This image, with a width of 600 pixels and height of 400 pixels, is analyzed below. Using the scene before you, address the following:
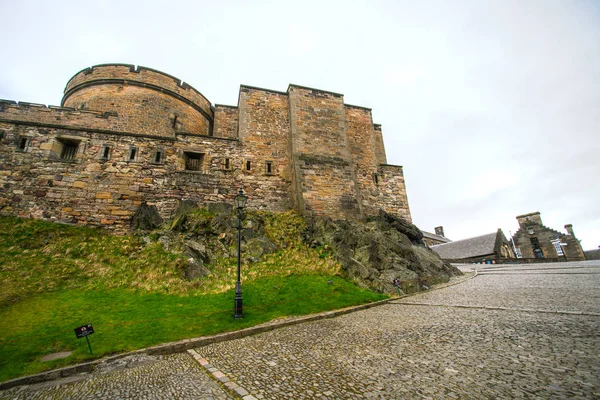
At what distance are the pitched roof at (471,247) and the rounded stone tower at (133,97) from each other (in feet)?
100

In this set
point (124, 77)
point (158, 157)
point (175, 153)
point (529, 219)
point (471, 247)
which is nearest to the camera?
point (158, 157)

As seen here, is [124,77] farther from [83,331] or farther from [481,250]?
[481,250]

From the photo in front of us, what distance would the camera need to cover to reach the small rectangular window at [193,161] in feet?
46.6

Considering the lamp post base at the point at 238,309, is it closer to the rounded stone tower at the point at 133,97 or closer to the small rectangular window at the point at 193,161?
the small rectangular window at the point at 193,161

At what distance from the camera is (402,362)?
4.03 meters

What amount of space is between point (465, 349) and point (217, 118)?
16.6 metres

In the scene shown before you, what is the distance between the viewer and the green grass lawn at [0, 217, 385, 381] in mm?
5664

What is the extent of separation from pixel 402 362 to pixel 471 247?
104 ft

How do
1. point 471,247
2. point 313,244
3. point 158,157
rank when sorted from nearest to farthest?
point 313,244, point 158,157, point 471,247

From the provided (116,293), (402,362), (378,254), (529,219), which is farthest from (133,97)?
(529,219)

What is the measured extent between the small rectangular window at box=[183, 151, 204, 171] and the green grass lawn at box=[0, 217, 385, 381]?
5.01 m

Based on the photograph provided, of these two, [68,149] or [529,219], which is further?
[529,219]

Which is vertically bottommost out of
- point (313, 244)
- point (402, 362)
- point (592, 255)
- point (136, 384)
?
point (136, 384)

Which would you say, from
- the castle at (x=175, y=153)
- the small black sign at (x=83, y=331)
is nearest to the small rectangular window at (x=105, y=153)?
the castle at (x=175, y=153)
